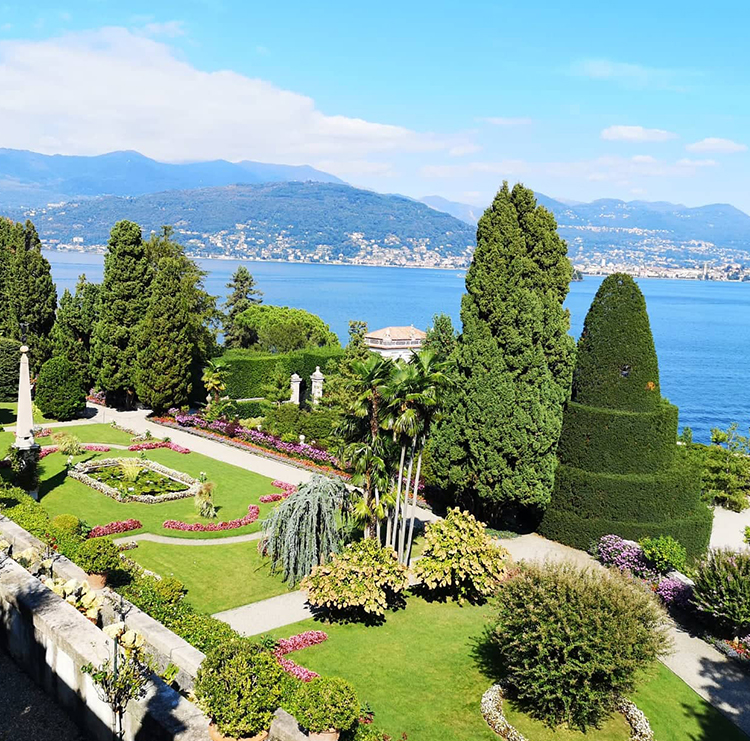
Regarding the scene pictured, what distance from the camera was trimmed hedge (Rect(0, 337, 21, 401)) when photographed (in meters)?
37.9

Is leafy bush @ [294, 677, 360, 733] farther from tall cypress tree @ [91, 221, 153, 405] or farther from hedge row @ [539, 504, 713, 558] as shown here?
tall cypress tree @ [91, 221, 153, 405]

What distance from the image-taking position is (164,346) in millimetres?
36312

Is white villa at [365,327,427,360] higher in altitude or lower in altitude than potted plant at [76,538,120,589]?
lower

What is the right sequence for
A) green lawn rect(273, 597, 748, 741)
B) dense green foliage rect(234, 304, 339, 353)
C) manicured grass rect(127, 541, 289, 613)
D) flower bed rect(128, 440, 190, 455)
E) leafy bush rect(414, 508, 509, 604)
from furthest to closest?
dense green foliage rect(234, 304, 339, 353), flower bed rect(128, 440, 190, 455), manicured grass rect(127, 541, 289, 613), leafy bush rect(414, 508, 509, 604), green lawn rect(273, 597, 748, 741)

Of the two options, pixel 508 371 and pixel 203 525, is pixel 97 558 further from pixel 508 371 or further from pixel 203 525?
pixel 508 371

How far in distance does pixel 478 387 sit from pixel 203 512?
9571mm

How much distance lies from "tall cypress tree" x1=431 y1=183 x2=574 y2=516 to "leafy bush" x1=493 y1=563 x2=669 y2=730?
844 centimetres

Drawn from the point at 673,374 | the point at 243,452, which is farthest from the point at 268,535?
the point at 673,374

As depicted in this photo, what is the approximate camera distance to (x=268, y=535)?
16984 millimetres

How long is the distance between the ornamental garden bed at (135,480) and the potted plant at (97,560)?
1002 centimetres

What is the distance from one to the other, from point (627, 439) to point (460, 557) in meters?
7.18

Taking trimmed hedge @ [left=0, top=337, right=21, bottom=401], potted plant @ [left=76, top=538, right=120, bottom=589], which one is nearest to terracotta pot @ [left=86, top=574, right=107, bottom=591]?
potted plant @ [left=76, top=538, right=120, bottom=589]

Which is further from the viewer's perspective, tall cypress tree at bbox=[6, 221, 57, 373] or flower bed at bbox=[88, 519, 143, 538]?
tall cypress tree at bbox=[6, 221, 57, 373]

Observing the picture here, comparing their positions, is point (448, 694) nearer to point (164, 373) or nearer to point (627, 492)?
point (627, 492)
